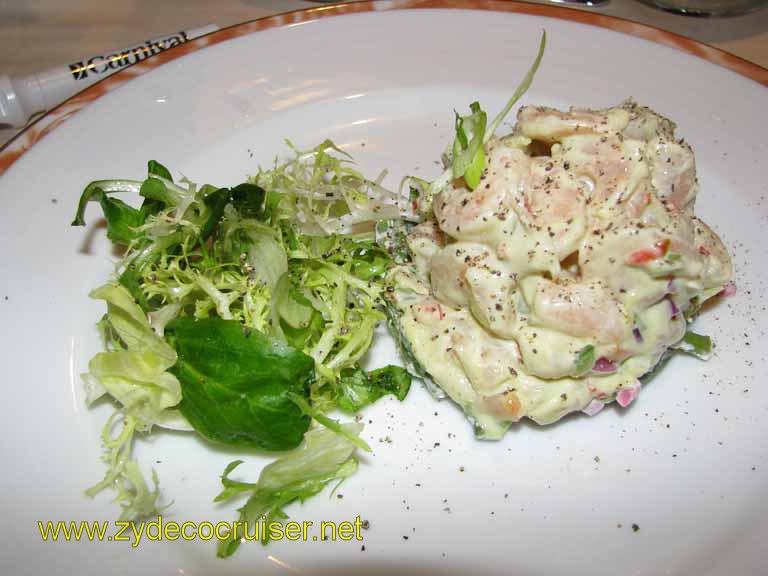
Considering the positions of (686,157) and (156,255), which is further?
(156,255)

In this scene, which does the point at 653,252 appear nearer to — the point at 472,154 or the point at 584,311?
the point at 584,311

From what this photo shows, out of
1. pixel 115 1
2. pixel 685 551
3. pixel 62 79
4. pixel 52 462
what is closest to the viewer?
pixel 685 551

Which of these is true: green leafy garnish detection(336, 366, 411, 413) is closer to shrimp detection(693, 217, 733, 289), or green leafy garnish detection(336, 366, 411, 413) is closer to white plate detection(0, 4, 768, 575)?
white plate detection(0, 4, 768, 575)

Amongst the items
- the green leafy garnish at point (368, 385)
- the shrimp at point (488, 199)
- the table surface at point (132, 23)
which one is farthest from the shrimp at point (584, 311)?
the table surface at point (132, 23)

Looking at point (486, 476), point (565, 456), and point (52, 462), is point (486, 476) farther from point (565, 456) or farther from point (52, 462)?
point (52, 462)

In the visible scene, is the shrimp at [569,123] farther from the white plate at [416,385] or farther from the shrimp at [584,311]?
the white plate at [416,385]

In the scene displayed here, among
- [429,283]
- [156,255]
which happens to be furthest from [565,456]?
[156,255]
